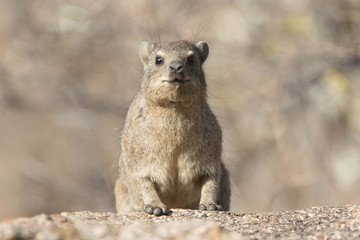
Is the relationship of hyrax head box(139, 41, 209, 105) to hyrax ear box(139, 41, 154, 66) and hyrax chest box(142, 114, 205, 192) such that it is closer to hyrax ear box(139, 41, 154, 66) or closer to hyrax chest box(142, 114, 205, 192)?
hyrax ear box(139, 41, 154, 66)

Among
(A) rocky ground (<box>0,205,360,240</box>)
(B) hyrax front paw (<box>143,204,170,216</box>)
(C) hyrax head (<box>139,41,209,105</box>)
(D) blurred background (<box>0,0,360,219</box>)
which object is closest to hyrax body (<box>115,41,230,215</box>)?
(C) hyrax head (<box>139,41,209,105</box>)

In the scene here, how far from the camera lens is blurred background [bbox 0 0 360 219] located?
11703 mm

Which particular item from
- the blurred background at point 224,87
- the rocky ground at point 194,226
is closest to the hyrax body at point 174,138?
the rocky ground at point 194,226

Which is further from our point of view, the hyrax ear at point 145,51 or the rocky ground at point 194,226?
the hyrax ear at point 145,51

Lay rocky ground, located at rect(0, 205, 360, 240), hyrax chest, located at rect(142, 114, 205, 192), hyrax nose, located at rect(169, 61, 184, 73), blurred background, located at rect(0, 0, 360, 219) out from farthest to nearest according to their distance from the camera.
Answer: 1. blurred background, located at rect(0, 0, 360, 219)
2. hyrax chest, located at rect(142, 114, 205, 192)
3. hyrax nose, located at rect(169, 61, 184, 73)
4. rocky ground, located at rect(0, 205, 360, 240)

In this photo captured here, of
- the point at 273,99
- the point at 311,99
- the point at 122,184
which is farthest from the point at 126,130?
the point at 311,99

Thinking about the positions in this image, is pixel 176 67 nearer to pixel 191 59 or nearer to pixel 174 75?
pixel 174 75

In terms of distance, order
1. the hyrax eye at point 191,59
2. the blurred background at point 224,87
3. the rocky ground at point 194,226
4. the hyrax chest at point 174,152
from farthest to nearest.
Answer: the blurred background at point 224,87
the hyrax eye at point 191,59
the hyrax chest at point 174,152
the rocky ground at point 194,226

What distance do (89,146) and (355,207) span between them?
30.8 feet

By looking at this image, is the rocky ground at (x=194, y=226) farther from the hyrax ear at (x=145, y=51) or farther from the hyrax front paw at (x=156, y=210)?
the hyrax ear at (x=145, y=51)

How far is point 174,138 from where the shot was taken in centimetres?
650

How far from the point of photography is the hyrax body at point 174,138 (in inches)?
251

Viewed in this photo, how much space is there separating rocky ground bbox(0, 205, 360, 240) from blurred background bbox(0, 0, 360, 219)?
467 centimetres

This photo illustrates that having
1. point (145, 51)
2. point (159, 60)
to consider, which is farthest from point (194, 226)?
point (145, 51)
